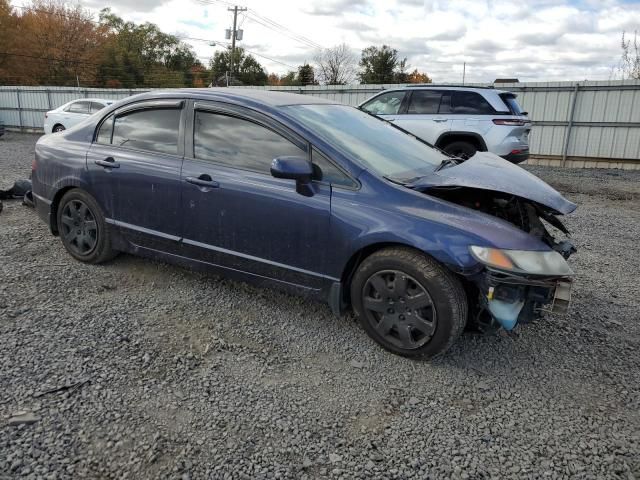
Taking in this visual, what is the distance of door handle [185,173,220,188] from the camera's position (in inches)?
138

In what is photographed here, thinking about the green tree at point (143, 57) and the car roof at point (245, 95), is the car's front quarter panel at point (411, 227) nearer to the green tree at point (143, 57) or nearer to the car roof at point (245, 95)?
the car roof at point (245, 95)

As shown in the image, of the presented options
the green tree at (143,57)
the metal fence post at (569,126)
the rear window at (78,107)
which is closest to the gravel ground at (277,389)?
the metal fence post at (569,126)

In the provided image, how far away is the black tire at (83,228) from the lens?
13.8 feet

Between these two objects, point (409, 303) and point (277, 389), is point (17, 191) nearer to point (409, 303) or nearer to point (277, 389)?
point (277, 389)

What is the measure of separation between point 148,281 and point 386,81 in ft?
157

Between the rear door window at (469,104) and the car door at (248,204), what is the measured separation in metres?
6.99

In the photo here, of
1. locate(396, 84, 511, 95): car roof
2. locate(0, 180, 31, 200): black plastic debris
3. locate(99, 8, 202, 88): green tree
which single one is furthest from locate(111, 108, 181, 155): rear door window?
locate(99, 8, 202, 88): green tree

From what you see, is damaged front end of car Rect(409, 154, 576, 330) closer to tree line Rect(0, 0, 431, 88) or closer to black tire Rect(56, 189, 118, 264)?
black tire Rect(56, 189, 118, 264)

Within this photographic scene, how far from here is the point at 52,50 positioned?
138 feet

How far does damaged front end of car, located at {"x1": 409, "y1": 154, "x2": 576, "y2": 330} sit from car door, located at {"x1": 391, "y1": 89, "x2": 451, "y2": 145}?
6373mm

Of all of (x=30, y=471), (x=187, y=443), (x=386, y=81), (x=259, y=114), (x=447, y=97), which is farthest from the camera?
(x=386, y=81)

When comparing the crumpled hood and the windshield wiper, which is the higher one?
the windshield wiper

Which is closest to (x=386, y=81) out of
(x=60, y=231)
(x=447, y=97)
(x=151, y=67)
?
(x=151, y=67)

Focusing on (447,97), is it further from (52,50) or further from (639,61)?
(52,50)
